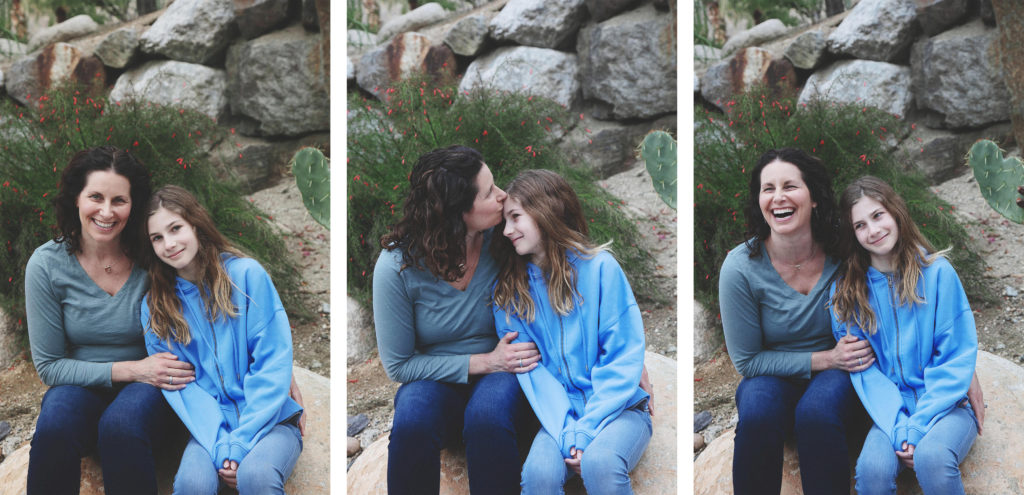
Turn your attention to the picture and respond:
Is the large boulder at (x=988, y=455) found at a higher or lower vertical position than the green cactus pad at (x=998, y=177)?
lower

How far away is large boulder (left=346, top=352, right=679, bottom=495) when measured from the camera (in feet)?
8.34

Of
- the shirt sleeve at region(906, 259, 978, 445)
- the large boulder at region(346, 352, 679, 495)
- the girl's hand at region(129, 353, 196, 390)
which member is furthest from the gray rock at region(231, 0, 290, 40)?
the shirt sleeve at region(906, 259, 978, 445)

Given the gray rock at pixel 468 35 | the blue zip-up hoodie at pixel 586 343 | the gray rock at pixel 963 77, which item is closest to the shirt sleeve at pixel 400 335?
the blue zip-up hoodie at pixel 586 343

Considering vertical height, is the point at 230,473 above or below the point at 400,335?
below

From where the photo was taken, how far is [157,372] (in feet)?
8.15

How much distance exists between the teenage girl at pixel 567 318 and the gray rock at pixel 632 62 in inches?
17.2

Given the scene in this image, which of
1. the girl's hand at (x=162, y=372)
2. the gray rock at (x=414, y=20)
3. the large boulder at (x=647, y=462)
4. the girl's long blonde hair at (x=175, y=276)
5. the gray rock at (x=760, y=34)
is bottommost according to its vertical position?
the large boulder at (x=647, y=462)

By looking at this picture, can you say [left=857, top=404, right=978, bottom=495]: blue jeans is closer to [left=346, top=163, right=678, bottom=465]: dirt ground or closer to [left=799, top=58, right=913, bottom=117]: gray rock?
[left=346, top=163, right=678, bottom=465]: dirt ground

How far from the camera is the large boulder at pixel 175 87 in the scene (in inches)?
108

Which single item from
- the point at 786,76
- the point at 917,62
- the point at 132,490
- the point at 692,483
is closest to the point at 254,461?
the point at 132,490

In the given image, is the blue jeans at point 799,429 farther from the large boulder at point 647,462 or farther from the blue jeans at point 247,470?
the blue jeans at point 247,470

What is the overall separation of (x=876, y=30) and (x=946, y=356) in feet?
3.46

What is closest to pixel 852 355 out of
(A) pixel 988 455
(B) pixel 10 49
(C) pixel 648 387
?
(A) pixel 988 455

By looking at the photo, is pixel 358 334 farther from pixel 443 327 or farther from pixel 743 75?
pixel 743 75
